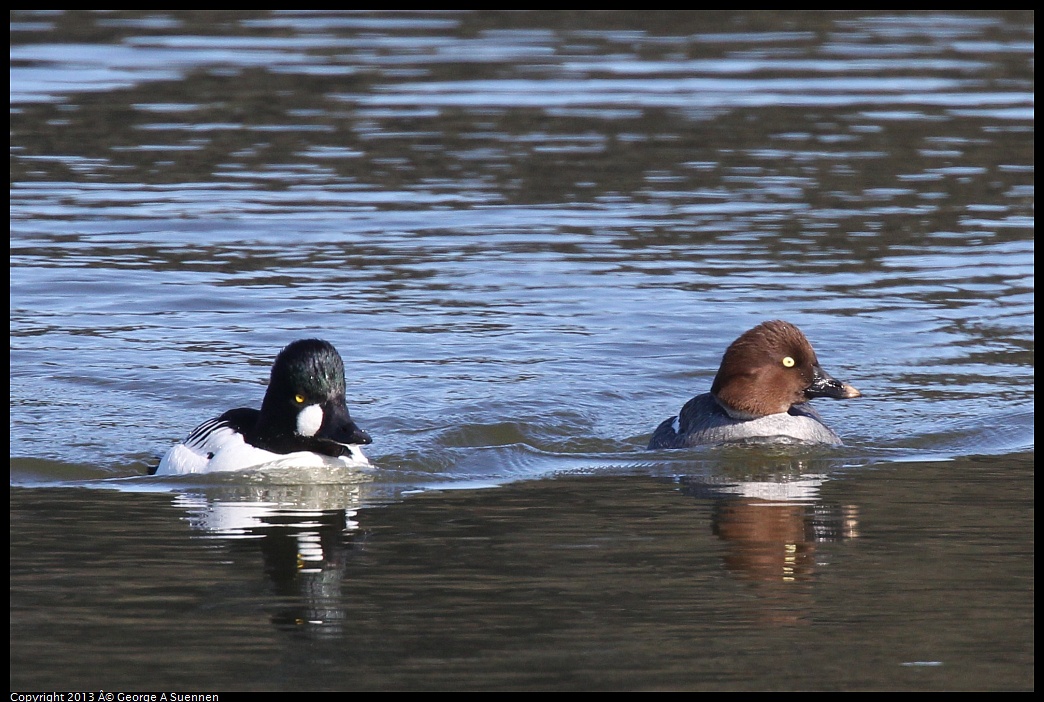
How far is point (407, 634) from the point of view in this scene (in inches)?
257

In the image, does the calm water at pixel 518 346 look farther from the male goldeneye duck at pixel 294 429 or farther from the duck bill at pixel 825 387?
the duck bill at pixel 825 387

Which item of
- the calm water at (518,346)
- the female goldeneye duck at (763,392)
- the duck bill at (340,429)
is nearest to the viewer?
the calm water at (518,346)

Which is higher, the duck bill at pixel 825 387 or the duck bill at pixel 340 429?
the duck bill at pixel 340 429

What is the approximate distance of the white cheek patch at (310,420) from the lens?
9344mm

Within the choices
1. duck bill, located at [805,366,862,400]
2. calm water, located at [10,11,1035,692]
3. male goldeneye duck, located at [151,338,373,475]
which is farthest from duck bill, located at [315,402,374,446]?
duck bill, located at [805,366,862,400]

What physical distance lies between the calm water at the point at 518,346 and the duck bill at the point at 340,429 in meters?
0.30

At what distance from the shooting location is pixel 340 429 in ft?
30.1

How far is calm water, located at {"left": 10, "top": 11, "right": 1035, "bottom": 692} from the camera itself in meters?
6.65

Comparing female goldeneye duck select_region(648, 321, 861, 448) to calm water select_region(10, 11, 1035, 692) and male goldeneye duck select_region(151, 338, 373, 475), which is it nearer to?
calm water select_region(10, 11, 1035, 692)

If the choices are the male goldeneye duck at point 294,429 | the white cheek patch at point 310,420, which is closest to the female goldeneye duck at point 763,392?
the male goldeneye duck at point 294,429

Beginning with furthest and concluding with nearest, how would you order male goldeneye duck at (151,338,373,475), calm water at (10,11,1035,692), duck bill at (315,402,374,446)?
1. male goldeneye duck at (151,338,373,475)
2. duck bill at (315,402,374,446)
3. calm water at (10,11,1035,692)

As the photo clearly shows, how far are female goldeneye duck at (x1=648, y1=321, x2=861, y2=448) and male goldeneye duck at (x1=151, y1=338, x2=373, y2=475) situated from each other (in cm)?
222

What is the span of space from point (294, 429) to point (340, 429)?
0.39 metres

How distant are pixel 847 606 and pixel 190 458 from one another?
13.5 ft
